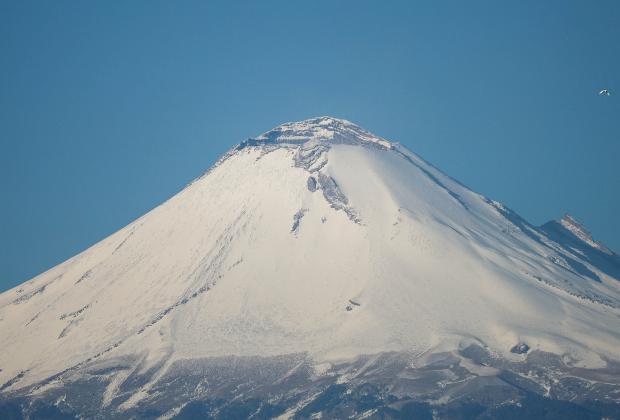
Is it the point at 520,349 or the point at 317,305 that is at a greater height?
the point at 317,305

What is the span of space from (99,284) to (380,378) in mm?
72541

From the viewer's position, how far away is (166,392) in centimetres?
14825

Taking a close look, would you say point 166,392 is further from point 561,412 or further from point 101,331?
point 561,412

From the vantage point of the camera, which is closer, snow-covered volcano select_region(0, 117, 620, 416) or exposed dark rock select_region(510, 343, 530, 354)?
exposed dark rock select_region(510, 343, 530, 354)

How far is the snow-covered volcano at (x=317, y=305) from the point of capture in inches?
6019

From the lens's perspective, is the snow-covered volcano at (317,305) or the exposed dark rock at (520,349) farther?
the snow-covered volcano at (317,305)

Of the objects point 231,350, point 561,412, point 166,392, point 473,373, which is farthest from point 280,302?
point 561,412

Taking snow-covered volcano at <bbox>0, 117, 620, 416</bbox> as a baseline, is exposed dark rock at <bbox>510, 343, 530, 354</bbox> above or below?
below

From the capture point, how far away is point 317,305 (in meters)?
168

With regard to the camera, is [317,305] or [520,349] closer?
[520,349]

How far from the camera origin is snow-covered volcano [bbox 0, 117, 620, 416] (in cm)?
15288

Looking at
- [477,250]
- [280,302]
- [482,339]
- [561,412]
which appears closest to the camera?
[561,412]

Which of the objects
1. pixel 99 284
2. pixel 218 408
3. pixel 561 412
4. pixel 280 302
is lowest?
pixel 561 412

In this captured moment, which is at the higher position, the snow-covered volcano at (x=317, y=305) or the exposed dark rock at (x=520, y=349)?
the snow-covered volcano at (x=317, y=305)
